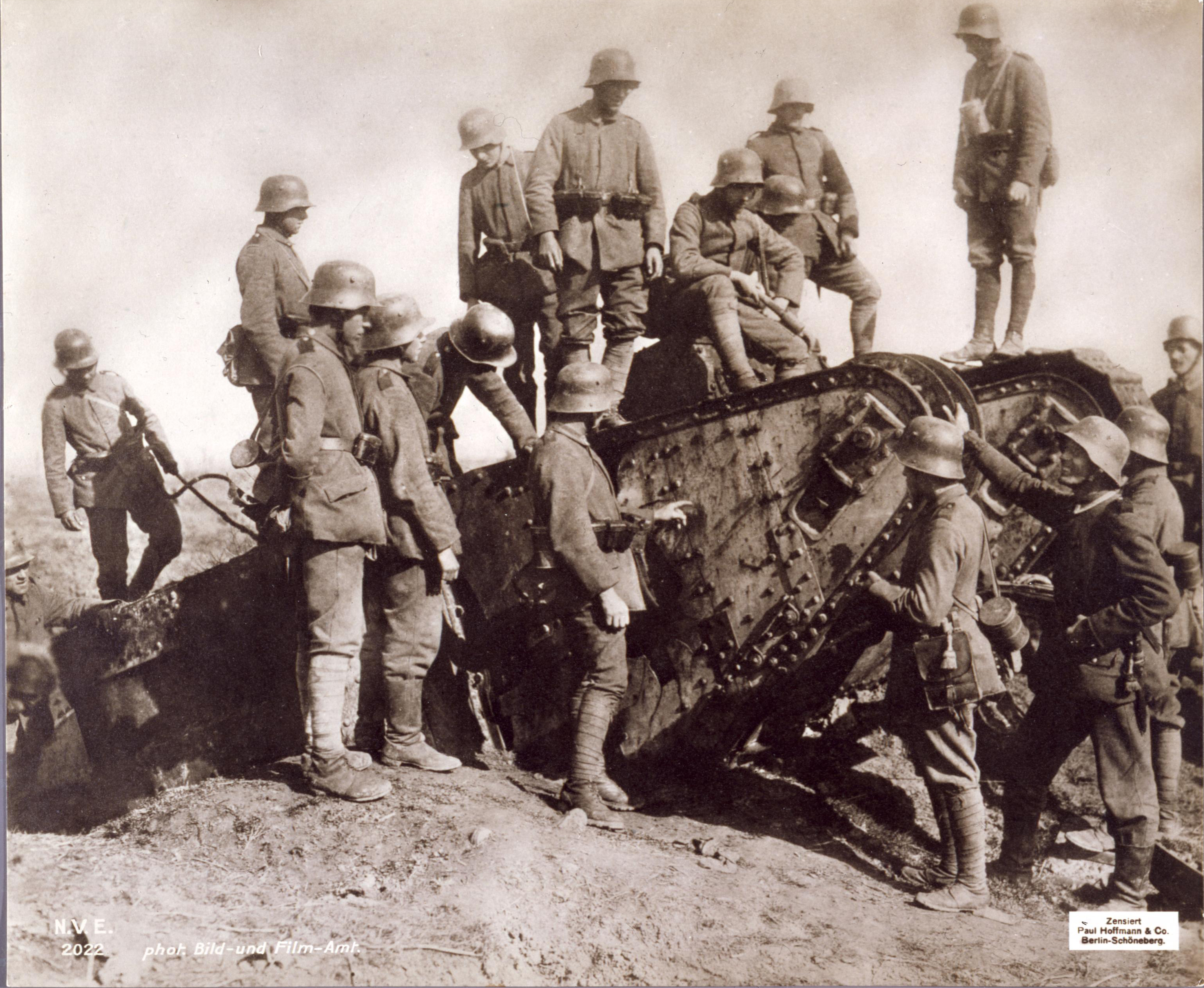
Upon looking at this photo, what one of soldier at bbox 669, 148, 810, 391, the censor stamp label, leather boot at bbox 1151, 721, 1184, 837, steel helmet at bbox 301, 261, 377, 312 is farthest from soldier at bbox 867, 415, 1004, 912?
steel helmet at bbox 301, 261, 377, 312

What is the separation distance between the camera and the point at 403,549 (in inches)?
Result: 222

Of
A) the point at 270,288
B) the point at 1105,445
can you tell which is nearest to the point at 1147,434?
the point at 1105,445

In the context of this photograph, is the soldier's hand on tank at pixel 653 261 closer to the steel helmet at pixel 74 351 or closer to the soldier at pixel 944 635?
the soldier at pixel 944 635

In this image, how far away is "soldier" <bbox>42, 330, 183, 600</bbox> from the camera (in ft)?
22.6

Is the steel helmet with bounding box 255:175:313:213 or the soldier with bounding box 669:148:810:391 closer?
the steel helmet with bounding box 255:175:313:213

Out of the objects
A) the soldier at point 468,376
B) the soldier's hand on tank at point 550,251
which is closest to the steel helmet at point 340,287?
the soldier at point 468,376

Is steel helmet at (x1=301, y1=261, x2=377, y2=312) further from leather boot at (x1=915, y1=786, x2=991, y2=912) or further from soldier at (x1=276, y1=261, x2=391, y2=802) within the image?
leather boot at (x1=915, y1=786, x2=991, y2=912)

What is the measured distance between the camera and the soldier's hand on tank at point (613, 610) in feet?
17.9

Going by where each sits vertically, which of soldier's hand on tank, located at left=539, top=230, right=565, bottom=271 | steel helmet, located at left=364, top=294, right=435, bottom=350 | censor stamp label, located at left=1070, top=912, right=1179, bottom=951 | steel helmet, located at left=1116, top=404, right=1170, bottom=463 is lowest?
censor stamp label, located at left=1070, top=912, right=1179, bottom=951

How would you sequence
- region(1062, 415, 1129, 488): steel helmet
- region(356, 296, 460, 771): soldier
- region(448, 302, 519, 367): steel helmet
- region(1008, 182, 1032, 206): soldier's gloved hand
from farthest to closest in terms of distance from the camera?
region(1008, 182, 1032, 206): soldier's gloved hand → region(448, 302, 519, 367): steel helmet → region(356, 296, 460, 771): soldier → region(1062, 415, 1129, 488): steel helmet

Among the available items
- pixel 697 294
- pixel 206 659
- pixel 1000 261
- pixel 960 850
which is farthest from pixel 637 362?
pixel 960 850

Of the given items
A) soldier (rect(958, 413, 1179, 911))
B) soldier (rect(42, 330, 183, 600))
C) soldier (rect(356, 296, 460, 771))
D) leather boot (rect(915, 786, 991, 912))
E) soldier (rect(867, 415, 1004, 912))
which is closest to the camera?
soldier (rect(867, 415, 1004, 912))

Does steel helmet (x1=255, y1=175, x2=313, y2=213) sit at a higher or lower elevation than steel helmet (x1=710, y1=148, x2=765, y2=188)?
lower

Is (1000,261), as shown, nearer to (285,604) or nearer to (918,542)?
(918,542)
